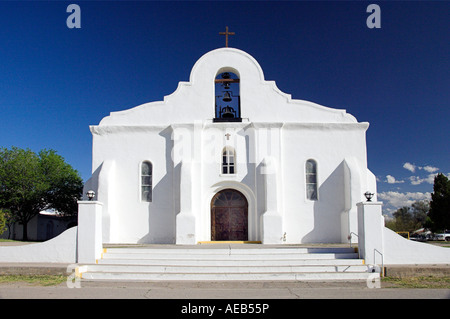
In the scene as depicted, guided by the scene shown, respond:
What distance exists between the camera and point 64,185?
100.0ft

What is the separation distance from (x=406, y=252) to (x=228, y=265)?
575 centimetres

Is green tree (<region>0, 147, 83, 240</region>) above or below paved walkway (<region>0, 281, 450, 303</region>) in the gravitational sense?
above

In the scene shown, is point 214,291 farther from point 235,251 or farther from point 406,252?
point 406,252

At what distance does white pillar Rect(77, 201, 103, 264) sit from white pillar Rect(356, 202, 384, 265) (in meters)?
8.49

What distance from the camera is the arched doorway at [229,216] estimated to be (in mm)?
18078

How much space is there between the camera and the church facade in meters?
17.7

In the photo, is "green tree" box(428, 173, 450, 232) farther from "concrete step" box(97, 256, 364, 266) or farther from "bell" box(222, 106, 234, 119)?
"concrete step" box(97, 256, 364, 266)

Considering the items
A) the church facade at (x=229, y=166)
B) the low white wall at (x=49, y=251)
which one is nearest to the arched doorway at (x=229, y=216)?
the church facade at (x=229, y=166)

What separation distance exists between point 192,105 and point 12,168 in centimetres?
1783

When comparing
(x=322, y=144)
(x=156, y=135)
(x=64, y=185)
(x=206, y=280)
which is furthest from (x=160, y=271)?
(x=64, y=185)

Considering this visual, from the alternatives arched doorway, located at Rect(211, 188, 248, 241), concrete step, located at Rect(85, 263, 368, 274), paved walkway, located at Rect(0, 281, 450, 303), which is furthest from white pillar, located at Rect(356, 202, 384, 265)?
arched doorway, located at Rect(211, 188, 248, 241)

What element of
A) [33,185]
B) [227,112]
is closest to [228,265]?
[227,112]

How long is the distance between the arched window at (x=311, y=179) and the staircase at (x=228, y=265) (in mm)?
4980

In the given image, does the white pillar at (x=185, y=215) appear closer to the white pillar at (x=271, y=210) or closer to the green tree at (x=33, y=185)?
the white pillar at (x=271, y=210)
